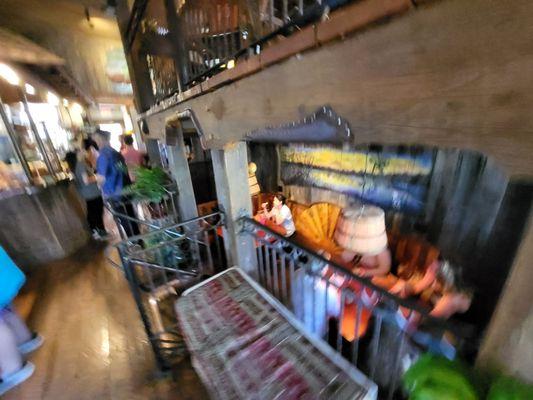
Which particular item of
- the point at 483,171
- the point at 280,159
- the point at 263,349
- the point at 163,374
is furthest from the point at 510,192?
the point at 280,159

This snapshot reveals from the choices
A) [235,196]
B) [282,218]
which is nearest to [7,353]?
[235,196]

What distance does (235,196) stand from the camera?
2309mm

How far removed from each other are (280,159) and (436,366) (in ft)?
13.8

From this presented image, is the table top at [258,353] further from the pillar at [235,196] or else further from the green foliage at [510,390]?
the green foliage at [510,390]

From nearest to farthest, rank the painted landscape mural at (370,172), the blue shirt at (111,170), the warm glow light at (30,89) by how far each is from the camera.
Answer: the painted landscape mural at (370,172) < the blue shirt at (111,170) < the warm glow light at (30,89)

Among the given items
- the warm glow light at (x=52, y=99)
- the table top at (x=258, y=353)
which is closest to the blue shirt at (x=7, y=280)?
the table top at (x=258, y=353)

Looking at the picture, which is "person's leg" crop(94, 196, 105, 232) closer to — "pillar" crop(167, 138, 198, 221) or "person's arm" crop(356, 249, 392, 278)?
"pillar" crop(167, 138, 198, 221)

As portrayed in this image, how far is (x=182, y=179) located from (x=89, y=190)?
276 cm

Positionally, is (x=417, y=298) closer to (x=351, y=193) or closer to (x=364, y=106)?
(x=351, y=193)

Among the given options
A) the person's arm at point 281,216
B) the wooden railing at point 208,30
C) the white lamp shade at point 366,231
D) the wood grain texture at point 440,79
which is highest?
the wooden railing at point 208,30

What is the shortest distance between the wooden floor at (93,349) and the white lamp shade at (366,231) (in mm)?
2169

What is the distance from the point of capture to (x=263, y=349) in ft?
5.17

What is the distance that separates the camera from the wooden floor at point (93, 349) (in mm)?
2314

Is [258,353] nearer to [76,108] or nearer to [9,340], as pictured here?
[9,340]
